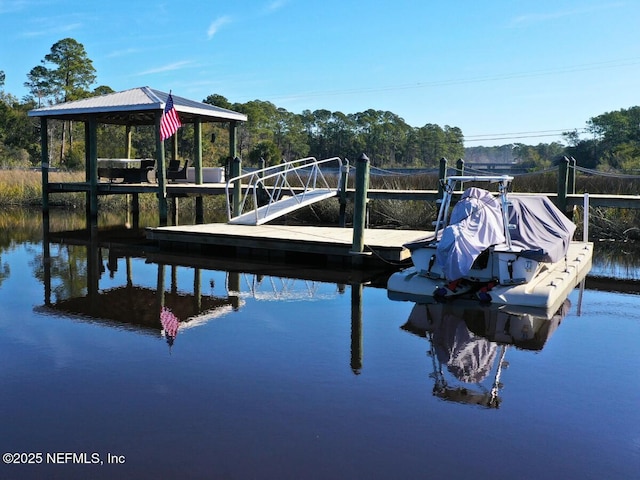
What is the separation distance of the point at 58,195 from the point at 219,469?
28.8 m

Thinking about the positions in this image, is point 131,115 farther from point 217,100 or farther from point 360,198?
point 217,100

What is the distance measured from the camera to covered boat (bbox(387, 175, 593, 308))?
31.0ft

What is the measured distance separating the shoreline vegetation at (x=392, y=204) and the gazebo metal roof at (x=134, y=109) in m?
4.22

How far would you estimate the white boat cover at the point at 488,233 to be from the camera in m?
9.30

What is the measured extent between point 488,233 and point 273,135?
7225 centimetres

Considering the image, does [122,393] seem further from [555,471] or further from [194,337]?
[555,471]

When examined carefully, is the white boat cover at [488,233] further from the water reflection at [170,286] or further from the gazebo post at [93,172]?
the gazebo post at [93,172]

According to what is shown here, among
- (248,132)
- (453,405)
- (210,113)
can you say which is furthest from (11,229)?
(248,132)

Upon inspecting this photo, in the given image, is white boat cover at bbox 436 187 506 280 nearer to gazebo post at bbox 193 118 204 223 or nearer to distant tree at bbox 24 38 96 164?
gazebo post at bbox 193 118 204 223

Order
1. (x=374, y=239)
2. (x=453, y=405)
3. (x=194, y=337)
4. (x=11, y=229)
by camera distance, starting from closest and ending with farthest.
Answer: (x=453, y=405) < (x=194, y=337) < (x=374, y=239) < (x=11, y=229)

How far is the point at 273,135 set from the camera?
80375 mm

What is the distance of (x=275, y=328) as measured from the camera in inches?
334

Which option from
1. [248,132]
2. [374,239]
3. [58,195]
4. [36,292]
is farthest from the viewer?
→ [248,132]

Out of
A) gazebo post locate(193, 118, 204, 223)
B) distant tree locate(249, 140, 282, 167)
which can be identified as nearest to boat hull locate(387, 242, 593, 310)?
gazebo post locate(193, 118, 204, 223)
